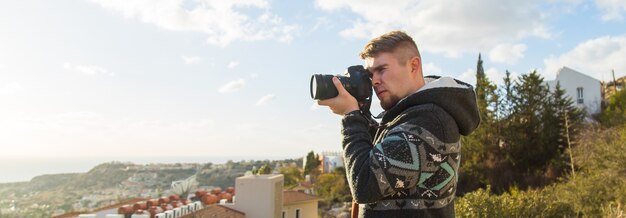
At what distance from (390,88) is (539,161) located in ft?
67.2

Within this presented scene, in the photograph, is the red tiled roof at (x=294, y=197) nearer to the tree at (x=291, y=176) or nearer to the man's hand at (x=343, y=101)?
the tree at (x=291, y=176)

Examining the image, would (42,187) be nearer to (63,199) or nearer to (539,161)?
(63,199)

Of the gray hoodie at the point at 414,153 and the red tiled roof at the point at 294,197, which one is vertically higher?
the gray hoodie at the point at 414,153

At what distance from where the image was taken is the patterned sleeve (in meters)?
1.02

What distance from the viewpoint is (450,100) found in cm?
112

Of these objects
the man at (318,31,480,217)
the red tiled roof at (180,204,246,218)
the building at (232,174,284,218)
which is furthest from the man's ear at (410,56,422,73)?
the building at (232,174,284,218)

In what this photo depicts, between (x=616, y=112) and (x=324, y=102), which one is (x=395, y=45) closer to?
(x=324, y=102)

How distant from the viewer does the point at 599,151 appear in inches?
419

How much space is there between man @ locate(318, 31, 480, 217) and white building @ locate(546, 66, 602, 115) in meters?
28.3

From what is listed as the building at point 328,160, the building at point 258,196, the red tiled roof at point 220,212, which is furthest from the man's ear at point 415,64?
the building at point 328,160

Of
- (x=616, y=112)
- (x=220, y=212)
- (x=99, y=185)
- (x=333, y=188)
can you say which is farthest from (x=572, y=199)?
(x=99, y=185)

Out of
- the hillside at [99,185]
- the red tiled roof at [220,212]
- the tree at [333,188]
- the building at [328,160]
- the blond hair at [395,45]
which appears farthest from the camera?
the building at [328,160]

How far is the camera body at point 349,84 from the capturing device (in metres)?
1.20

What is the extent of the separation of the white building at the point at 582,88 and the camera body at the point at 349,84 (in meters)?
28.3
